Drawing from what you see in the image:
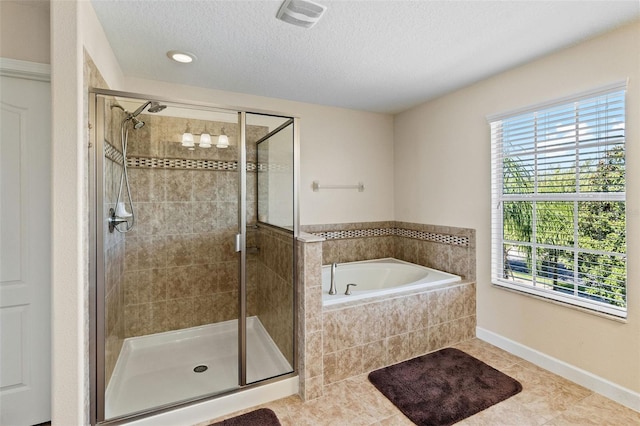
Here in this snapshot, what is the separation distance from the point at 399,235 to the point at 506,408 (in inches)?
86.5

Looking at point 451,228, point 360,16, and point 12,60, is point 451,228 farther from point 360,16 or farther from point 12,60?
point 12,60

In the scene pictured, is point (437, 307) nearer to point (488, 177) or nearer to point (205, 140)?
point (488, 177)

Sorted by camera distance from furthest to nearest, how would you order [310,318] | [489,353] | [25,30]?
1. [489,353]
2. [310,318]
3. [25,30]

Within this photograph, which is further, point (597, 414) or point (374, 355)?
point (374, 355)

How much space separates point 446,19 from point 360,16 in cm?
53

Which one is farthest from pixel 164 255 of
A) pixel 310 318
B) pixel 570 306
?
pixel 570 306

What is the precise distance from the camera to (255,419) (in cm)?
184

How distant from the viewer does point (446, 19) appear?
71.5 inches

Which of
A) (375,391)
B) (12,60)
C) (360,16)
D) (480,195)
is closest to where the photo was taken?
(12,60)

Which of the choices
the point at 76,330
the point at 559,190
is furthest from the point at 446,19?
the point at 76,330

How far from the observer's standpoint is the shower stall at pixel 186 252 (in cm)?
180

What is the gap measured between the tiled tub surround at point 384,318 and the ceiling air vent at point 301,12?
1.41 m

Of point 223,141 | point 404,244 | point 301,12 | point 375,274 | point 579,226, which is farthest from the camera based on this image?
point 404,244

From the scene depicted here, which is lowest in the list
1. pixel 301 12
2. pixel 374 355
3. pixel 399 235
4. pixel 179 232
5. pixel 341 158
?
pixel 374 355
